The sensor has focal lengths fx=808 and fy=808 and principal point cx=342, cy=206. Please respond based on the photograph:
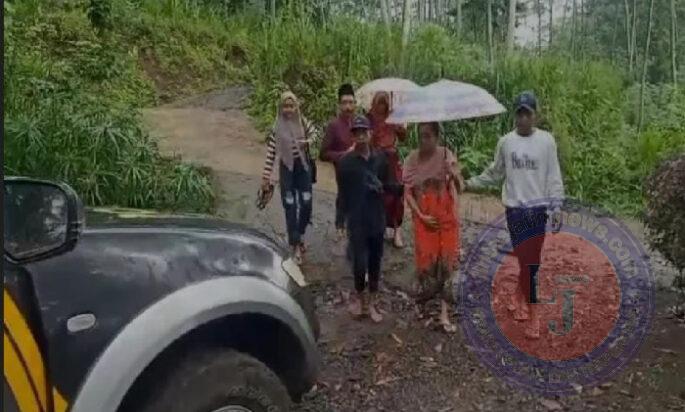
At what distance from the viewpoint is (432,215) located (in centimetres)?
476

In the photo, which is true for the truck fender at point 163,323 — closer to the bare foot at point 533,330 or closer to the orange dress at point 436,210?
the orange dress at point 436,210

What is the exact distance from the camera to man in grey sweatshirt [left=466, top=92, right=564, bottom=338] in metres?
4.60

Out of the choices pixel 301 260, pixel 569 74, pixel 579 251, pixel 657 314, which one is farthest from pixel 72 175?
pixel 569 74

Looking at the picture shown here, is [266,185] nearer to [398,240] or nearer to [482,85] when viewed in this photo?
[398,240]

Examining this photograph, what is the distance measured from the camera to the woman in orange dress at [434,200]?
474 centimetres

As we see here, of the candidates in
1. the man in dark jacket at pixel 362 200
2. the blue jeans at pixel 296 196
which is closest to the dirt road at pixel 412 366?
the blue jeans at pixel 296 196

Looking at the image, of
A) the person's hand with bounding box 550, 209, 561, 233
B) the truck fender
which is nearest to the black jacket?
the person's hand with bounding box 550, 209, 561, 233

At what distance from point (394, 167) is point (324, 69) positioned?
681cm

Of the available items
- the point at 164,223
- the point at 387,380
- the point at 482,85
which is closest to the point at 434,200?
the point at 387,380

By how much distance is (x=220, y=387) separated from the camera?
2367 millimetres

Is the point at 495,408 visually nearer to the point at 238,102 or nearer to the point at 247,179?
the point at 247,179

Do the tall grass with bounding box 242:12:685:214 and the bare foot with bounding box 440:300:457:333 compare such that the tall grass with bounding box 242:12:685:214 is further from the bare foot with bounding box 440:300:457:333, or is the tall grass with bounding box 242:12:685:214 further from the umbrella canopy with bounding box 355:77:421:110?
the bare foot with bounding box 440:300:457:333

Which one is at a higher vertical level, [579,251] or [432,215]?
[432,215]

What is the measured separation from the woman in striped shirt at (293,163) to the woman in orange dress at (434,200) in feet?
4.57
